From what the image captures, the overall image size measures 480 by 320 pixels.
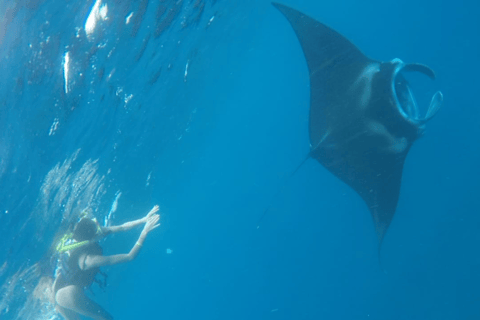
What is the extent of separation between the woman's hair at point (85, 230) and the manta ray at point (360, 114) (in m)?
5.20

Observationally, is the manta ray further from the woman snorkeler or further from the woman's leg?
the woman's leg

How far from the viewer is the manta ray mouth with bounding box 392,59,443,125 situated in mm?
4584

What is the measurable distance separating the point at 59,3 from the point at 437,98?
6.85m

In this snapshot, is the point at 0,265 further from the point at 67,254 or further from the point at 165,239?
the point at 165,239

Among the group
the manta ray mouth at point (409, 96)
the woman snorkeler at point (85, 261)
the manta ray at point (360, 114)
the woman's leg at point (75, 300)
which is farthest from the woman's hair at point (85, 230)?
the manta ray mouth at point (409, 96)

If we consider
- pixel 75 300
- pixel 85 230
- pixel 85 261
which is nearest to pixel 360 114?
pixel 85 230

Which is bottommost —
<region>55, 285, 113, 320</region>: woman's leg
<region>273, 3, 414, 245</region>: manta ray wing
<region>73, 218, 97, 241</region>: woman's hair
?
<region>55, 285, 113, 320</region>: woman's leg

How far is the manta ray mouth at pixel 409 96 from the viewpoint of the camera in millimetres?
4584

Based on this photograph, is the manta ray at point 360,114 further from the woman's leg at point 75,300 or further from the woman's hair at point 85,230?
the woman's leg at point 75,300

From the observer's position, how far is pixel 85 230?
25.0 ft

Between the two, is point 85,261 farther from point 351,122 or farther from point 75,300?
point 351,122

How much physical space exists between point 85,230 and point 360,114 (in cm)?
625

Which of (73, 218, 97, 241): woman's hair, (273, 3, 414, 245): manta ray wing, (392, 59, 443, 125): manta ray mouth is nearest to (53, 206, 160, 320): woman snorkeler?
(73, 218, 97, 241): woman's hair

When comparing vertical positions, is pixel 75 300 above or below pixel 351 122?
below
